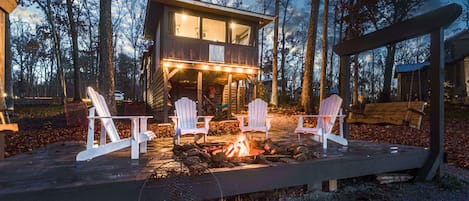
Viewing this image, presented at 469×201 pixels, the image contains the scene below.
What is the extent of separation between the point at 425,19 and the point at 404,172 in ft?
7.07

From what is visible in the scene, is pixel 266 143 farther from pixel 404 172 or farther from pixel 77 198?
pixel 77 198

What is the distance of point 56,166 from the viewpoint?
2.61 metres

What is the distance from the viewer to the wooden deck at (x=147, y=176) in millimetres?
1896

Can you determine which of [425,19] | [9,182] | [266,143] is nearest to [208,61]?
[266,143]

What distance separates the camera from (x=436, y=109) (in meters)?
3.45

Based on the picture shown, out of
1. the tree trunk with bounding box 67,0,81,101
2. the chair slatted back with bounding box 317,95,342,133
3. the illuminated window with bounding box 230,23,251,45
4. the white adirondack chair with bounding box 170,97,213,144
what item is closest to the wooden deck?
the chair slatted back with bounding box 317,95,342,133

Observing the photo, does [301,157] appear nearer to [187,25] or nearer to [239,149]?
[239,149]

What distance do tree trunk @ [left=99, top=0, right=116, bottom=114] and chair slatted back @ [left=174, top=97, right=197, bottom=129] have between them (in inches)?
173

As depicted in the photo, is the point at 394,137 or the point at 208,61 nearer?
the point at 394,137

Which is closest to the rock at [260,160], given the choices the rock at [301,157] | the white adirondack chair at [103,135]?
the rock at [301,157]

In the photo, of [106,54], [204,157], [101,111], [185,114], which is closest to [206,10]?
[106,54]

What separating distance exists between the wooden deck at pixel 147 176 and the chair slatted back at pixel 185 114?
1163 mm

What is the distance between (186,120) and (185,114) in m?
0.11

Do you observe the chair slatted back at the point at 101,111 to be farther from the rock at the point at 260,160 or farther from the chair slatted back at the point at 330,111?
the chair slatted back at the point at 330,111
